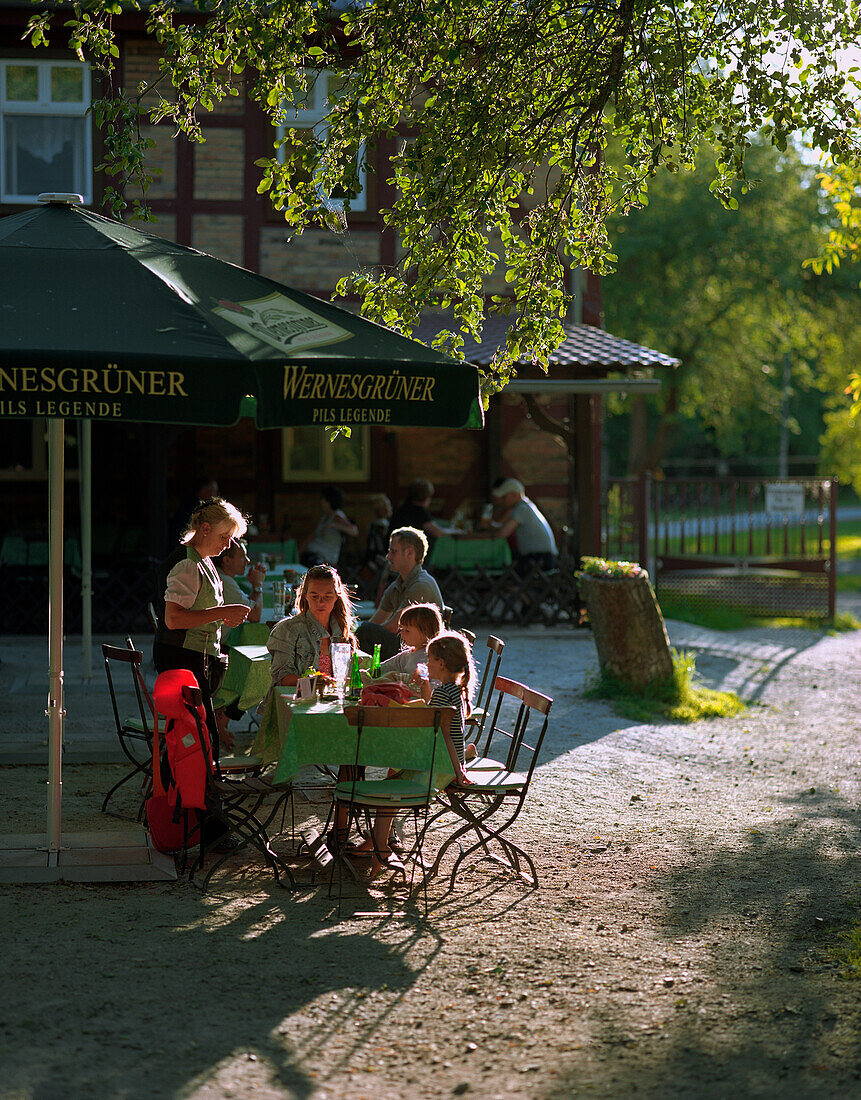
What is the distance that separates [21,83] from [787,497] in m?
11.0

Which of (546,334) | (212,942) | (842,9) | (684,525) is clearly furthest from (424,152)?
(684,525)

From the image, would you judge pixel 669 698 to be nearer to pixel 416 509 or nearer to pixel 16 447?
pixel 416 509

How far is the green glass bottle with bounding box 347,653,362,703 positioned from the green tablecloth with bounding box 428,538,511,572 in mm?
7774

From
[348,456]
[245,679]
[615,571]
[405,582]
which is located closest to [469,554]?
[615,571]

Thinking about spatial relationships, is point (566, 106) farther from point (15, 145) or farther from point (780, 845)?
point (15, 145)

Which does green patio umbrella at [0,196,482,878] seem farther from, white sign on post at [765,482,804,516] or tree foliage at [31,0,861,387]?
white sign on post at [765,482,804,516]

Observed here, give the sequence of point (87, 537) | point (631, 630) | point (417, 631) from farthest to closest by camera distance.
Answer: point (631, 630) < point (87, 537) < point (417, 631)

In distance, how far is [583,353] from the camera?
1453 centimetres

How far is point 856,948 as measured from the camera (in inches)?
212

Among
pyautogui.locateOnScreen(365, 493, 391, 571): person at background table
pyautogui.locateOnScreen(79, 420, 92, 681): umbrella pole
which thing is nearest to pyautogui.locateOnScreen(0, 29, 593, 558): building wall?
pyautogui.locateOnScreen(365, 493, 391, 571): person at background table

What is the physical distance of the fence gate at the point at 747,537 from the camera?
17.7 meters

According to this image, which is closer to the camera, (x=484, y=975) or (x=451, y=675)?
(x=484, y=975)

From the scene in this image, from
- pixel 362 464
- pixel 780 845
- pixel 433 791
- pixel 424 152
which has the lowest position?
pixel 780 845

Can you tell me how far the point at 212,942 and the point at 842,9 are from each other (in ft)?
16.3
